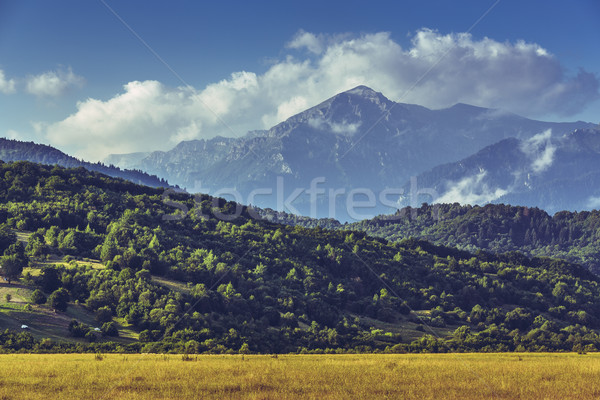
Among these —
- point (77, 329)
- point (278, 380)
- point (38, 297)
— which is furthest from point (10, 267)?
point (278, 380)

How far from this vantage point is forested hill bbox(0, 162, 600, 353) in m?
101

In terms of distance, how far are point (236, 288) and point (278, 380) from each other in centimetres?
9151

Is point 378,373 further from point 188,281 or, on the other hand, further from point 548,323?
point 548,323

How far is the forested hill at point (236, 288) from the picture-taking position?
101m

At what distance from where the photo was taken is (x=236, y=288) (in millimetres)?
136625

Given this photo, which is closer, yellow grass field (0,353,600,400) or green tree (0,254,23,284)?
yellow grass field (0,353,600,400)

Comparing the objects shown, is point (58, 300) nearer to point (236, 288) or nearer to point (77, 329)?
point (77, 329)

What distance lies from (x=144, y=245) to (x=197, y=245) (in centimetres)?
1913

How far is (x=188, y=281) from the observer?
132125 mm

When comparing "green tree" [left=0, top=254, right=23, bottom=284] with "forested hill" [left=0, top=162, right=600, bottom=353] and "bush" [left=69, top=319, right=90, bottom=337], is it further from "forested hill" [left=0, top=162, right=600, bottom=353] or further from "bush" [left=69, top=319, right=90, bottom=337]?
A: "bush" [left=69, top=319, right=90, bottom=337]

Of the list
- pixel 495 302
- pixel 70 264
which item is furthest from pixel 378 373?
pixel 495 302

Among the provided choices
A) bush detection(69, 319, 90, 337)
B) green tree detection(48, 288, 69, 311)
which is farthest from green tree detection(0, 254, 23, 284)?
bush detection(69, 319, 90, 337)

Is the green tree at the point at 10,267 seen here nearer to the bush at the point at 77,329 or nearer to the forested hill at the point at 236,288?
the forested hill at the point at 236,288

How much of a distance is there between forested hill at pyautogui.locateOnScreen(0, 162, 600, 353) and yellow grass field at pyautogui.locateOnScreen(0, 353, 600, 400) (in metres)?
27.6
